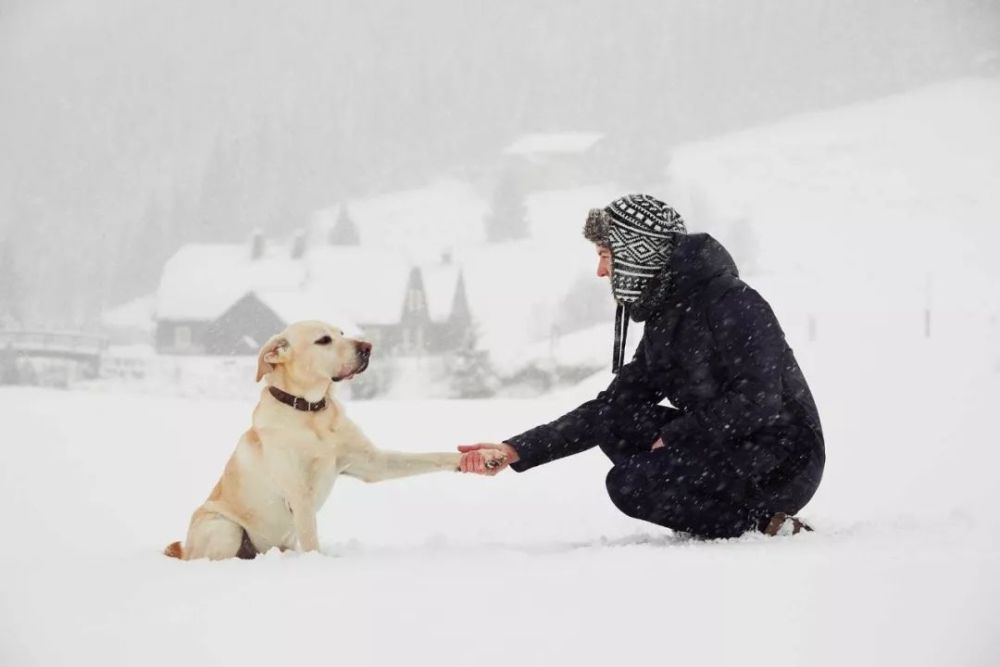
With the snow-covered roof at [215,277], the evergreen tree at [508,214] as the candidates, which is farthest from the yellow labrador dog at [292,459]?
the evergreen tree at [508,214]

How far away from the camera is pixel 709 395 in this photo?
8.98ft

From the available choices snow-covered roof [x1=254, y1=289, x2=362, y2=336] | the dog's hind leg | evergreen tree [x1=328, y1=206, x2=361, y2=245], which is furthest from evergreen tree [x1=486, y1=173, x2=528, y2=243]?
the dog's hind leg

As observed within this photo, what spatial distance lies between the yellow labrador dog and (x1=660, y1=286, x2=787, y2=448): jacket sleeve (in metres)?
1.02

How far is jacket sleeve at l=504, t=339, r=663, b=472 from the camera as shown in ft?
9.90

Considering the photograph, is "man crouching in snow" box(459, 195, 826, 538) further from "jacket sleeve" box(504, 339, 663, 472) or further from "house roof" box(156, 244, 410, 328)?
"house roof" box(156, 244, 410, 328)

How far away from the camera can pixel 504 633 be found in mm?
1790

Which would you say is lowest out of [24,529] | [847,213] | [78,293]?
[24,529]

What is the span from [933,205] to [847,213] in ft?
8.17

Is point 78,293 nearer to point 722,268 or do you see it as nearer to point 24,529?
point 24,529

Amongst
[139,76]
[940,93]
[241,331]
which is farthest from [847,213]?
[139,76]

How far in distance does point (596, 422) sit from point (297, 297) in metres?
19.5

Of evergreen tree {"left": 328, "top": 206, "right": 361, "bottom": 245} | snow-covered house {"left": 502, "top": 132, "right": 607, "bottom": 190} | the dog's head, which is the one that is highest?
snow-covered house {"left": 502, "top": 132, "right": 607, "bottom": 190}

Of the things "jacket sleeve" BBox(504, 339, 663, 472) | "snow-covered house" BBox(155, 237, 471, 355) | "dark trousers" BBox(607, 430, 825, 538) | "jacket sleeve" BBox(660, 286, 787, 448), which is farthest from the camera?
"snow-covered house" BBox(155, 237, 471, 355)

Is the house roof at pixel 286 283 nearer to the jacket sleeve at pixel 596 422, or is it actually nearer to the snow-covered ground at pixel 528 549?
the snow-covered ground at pixel 528 549
